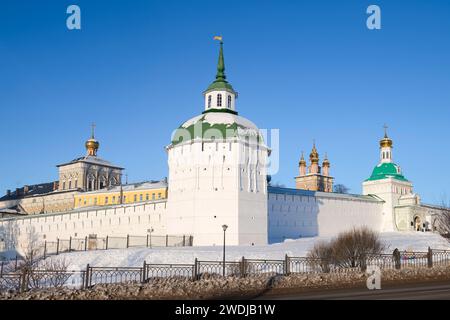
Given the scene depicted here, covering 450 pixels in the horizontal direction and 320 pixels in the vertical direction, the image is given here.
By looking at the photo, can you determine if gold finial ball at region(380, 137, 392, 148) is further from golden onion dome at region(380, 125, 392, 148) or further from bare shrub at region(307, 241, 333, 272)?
bare shrub at region(307, 241, 333, 272)

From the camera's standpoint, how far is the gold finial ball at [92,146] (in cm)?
7506

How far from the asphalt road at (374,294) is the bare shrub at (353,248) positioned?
411cm

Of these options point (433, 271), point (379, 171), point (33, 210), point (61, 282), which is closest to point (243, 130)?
point (433, 271)

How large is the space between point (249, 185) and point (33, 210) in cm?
4733

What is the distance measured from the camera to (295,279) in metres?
16.7

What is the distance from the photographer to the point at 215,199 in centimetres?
3700

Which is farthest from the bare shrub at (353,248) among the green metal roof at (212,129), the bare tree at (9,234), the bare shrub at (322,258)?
the bare tree at (9,234)

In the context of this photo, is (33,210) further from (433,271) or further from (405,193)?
(433,271)

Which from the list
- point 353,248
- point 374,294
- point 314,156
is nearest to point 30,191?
point 314,156

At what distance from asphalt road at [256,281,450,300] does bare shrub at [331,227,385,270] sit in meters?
4.11

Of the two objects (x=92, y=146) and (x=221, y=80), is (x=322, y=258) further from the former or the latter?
(x=92, y=146)

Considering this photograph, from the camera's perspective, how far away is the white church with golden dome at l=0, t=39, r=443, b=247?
37219mm

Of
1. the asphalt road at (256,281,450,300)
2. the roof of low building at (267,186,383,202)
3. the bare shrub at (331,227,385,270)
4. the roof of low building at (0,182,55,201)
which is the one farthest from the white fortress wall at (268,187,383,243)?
the roof of low building at (0,182,55,201)
